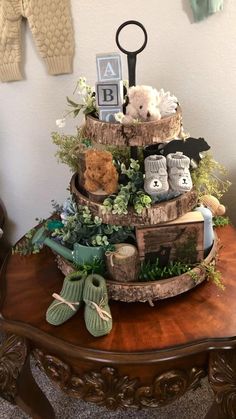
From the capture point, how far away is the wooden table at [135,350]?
73 centimetres

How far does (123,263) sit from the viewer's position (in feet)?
2.66

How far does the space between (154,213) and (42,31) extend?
647 millimetres

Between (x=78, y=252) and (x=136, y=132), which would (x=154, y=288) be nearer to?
(x=78, y=252)

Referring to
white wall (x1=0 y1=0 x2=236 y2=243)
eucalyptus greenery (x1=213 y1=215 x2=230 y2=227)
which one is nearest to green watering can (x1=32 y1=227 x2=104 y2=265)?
eucalyptus greenery (x1=213 y1=215 x2=230 y2=227)

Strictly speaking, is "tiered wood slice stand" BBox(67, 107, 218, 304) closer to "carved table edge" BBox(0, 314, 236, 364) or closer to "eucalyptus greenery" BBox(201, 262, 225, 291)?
"eucalyptus greenery" BBox(201, 262, 225, 291)

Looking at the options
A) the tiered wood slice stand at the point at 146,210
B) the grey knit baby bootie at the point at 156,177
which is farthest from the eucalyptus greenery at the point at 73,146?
the grey knit baby bootie at the point at 156,177

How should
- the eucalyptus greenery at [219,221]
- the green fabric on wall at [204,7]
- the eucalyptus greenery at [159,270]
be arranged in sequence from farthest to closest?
the eucalyptus greenery at [219,221] < the green fabric on wall at [204,7] < the eucalyptus greenery at [159,270]

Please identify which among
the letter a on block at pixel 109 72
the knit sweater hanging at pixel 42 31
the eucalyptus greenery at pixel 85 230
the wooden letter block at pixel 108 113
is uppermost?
the knit sweater hanging at pixel 42 31

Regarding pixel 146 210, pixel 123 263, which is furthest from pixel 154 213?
pixel 123 263

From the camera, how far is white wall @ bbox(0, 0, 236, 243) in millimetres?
1055

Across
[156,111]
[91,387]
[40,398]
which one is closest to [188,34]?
[156,111]

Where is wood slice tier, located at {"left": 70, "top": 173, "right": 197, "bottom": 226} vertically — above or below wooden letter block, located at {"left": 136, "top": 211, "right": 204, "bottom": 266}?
above

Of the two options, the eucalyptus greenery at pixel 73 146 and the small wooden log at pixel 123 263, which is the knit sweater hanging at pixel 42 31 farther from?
the small wooden log at pixel 123 263

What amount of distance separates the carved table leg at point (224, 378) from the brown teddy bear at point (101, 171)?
1.25ft
